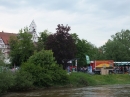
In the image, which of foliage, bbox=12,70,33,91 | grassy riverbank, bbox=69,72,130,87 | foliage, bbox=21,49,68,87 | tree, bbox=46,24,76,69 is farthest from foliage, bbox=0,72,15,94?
tree, bbox=46,24,76,69

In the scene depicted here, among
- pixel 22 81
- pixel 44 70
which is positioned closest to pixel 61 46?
pixel 44 70

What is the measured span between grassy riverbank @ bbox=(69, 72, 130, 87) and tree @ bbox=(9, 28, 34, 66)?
18.4 metres

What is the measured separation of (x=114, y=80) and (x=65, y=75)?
39.9ft

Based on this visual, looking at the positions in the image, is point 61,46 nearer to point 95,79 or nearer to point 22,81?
point 95,79

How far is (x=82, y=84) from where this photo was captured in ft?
168

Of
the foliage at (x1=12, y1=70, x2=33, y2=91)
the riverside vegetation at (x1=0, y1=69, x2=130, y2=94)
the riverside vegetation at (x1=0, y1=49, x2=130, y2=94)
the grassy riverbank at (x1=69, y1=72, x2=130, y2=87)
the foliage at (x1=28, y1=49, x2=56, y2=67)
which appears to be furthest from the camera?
the grassy riverbank at (x1=69, y1=72, x2=130, y2=87)

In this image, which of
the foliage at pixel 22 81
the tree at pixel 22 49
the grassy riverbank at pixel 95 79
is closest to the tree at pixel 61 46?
the grassy riverbank at pixel 95 79

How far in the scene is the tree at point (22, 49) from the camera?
222 ft

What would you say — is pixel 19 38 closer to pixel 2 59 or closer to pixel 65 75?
pixel 65 75

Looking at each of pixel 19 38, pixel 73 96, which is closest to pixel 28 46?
pixel 19 38

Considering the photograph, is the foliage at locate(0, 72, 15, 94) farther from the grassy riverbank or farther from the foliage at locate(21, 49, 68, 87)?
the grassy riverbank

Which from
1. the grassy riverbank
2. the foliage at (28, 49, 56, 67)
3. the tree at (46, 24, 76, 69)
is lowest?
the grassy riverbank

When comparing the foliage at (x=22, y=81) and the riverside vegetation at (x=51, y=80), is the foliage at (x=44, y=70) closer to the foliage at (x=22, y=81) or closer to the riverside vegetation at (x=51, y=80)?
the riverside vegetation at (x=51, y=80)

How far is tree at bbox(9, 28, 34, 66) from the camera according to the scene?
6754 centimetres
